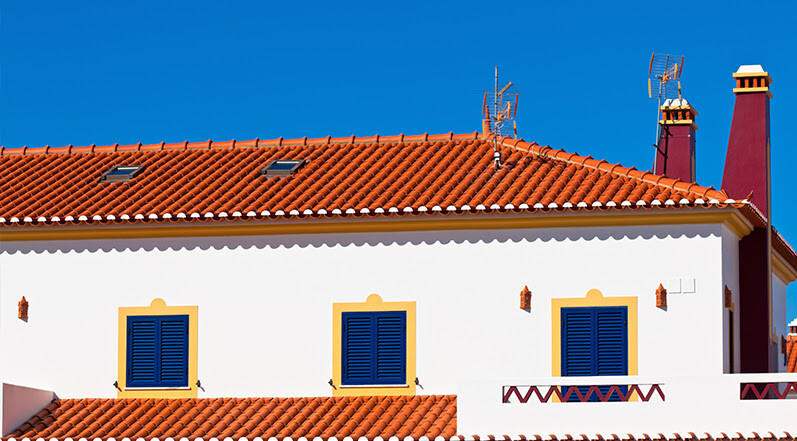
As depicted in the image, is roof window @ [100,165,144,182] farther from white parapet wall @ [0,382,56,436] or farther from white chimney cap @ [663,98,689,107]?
white chimney cap @ [663,98,689,107]

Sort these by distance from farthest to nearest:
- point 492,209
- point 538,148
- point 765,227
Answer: point 538,148 → point 765,227 → point 492,209

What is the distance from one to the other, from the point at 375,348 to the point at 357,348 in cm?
37

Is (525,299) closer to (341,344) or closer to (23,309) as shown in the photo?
(341,344)

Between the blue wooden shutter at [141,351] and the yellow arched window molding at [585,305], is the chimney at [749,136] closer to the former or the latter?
the yellow arched window molding at [585,305]

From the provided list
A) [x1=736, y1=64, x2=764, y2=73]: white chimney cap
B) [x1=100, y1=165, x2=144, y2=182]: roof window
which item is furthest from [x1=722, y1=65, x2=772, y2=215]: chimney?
[x1=100, y1=165, x2=144, y2=182]: roof window

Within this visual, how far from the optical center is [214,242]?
89.1 feet

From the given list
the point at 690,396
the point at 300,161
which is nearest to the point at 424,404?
the point at 690,396

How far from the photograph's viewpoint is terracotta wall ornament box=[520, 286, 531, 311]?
84.9ft

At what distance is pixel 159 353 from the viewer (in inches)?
1068

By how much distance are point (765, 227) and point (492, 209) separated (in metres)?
5.90

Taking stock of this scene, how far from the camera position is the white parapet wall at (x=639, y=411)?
22797 mm

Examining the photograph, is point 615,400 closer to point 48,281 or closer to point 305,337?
point 305,337

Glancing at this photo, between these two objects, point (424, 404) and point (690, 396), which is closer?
point (690, 396)

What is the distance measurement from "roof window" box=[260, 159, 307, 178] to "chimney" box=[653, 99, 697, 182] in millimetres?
8639
